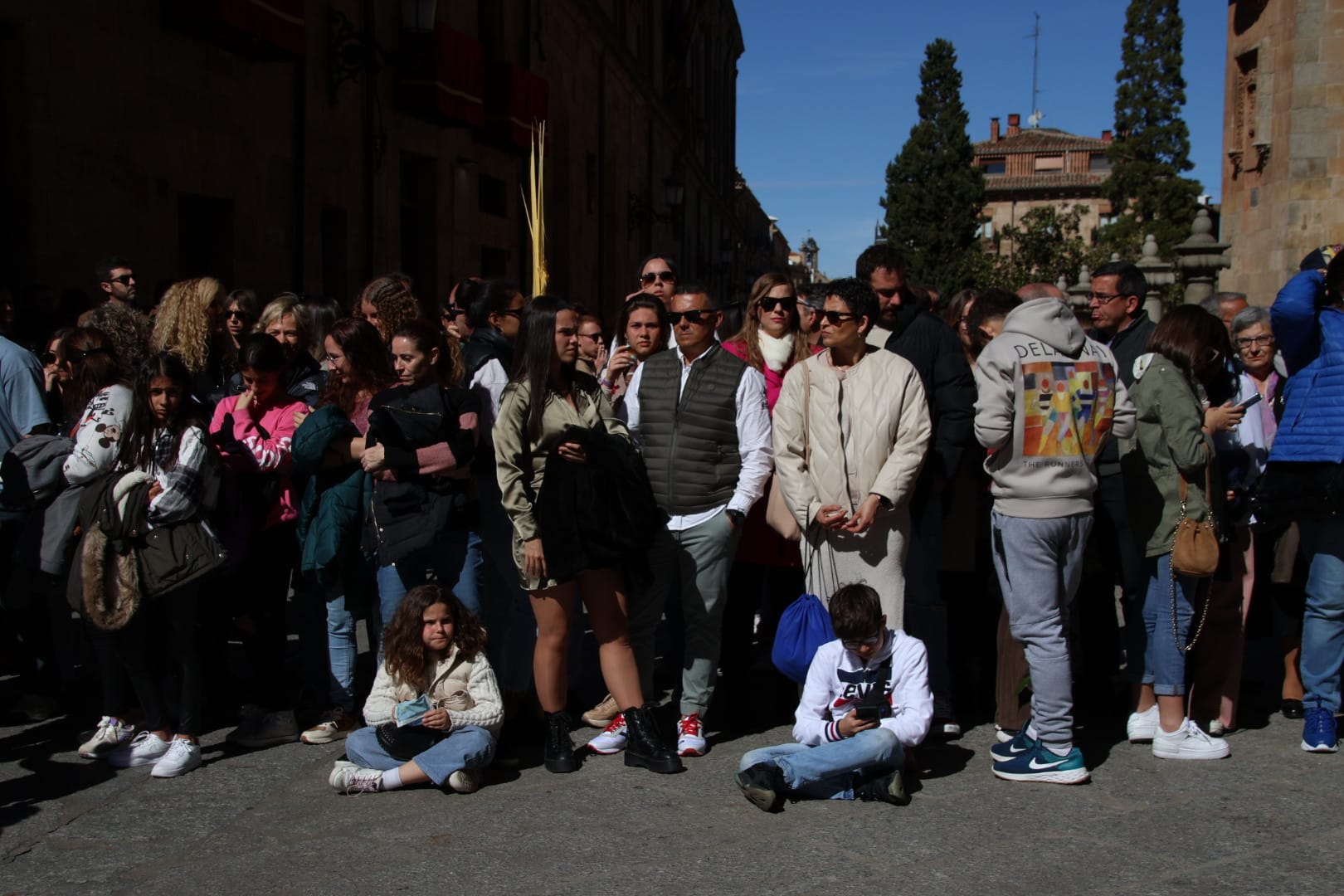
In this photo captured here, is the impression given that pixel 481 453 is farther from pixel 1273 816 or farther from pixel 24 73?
pixel 24 73

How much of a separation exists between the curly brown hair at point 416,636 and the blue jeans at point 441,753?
24 centimetres

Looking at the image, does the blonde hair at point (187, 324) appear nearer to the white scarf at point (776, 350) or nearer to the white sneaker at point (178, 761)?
the white sneaker at point (178, 761)

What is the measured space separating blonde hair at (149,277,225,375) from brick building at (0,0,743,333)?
303 centimetres

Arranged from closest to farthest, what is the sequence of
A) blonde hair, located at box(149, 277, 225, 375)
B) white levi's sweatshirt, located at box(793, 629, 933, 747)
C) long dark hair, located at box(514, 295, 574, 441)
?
white levi's sweatshirt, located at box(793, 629, 933, 747)
long dark hair, located at box(514, 295, 574, 441)
blonde hair, located at box(149, 277, 225, 375)

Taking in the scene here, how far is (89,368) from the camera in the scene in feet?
18.6

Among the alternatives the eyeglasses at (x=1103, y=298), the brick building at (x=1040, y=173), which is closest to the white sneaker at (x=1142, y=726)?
the eyeglasses at (x=1103, y=298)

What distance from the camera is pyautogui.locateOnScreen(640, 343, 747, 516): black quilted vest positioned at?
5496mm

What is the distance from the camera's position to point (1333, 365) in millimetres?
5445

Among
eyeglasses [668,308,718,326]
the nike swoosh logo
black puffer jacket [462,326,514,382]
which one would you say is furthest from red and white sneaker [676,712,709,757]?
black puffer jacket [462,326,514,382]

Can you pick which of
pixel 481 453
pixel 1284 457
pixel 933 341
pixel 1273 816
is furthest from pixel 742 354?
pixel 1273 816

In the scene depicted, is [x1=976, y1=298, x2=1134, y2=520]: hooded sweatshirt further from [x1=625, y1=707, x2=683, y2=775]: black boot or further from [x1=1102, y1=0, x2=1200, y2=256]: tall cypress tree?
[x1=1102, y1=0, x2=1200, y2=256]: tall cypress tree

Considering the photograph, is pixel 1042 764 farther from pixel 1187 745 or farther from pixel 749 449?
pixel 749 449

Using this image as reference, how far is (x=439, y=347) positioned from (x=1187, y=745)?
360 centimetres

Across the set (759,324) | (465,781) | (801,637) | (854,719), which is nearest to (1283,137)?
(759,324)
